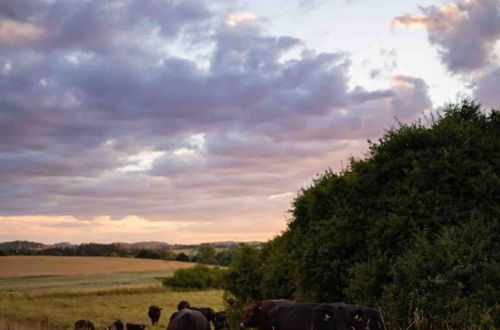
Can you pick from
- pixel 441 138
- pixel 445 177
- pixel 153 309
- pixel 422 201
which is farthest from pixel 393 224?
pixel 153 309

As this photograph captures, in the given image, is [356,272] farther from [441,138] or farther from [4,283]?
[4,283]

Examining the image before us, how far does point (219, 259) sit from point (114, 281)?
4135 cm

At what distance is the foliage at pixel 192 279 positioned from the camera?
80.1 metres

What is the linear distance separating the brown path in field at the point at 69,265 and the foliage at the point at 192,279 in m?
19.0

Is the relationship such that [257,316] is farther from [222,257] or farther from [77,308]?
[222,257]

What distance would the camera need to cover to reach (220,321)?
96.9ft

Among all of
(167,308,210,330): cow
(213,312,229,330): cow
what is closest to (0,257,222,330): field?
(213,312,229,330): cow

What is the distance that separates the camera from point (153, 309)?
36.8 m

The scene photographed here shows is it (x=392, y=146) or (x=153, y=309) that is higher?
(x=392, y=146)

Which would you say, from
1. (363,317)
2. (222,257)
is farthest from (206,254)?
(363,317)

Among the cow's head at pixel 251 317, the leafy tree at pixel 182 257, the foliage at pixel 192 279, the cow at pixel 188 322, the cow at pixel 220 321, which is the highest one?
the cow's head at pixel 251 317

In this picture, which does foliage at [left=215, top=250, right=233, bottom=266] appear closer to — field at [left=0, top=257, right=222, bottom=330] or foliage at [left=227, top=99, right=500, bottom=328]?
field at [left=0, top=257, right=222, bottom=330]

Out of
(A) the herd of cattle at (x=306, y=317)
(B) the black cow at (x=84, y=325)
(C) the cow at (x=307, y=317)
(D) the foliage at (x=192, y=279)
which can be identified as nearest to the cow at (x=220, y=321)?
(B) the black cow at (x=84, y=325)

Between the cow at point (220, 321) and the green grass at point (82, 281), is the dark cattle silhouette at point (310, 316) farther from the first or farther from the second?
the green grass at point (82, 281)
